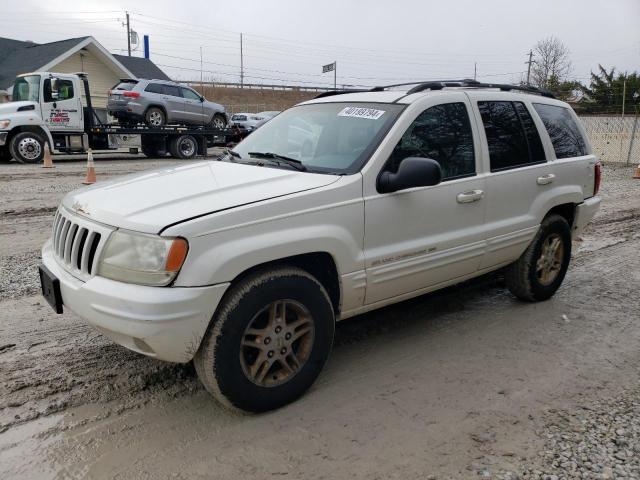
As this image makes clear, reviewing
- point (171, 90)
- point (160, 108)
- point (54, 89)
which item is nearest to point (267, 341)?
point (54, 89)

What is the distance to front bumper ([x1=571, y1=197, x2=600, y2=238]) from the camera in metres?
5.18

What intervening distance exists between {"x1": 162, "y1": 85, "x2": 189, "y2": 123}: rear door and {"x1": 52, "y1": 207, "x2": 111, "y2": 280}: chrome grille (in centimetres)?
1722

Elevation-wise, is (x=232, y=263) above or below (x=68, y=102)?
below

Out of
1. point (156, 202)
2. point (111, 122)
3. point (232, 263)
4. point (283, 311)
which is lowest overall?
point (283, 311)

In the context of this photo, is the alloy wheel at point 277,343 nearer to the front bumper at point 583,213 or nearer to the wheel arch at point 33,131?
the front bumper at point 583,213

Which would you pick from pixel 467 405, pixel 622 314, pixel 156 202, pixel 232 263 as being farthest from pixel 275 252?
pixel 622 314

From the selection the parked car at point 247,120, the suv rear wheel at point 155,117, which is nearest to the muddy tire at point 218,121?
the suv rear wheel at point 155,117

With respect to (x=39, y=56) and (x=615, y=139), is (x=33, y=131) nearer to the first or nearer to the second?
(x=39, y=56)

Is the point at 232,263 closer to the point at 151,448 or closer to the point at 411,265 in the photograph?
the point at 151,448

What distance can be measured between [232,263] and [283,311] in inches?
18.2

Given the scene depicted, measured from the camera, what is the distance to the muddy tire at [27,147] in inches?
627

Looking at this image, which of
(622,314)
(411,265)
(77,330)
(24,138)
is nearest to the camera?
(411,265)

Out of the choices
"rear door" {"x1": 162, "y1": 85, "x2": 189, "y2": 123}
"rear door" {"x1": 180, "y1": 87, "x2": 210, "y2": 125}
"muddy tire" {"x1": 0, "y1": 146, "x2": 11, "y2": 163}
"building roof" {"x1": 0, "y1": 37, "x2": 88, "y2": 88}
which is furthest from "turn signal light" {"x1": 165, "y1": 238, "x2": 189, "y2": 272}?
Answer: "building roof" {"x1": 0, "y1": 37, "x2": 88, "y2": 88}

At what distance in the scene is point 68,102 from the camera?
55.7ft
